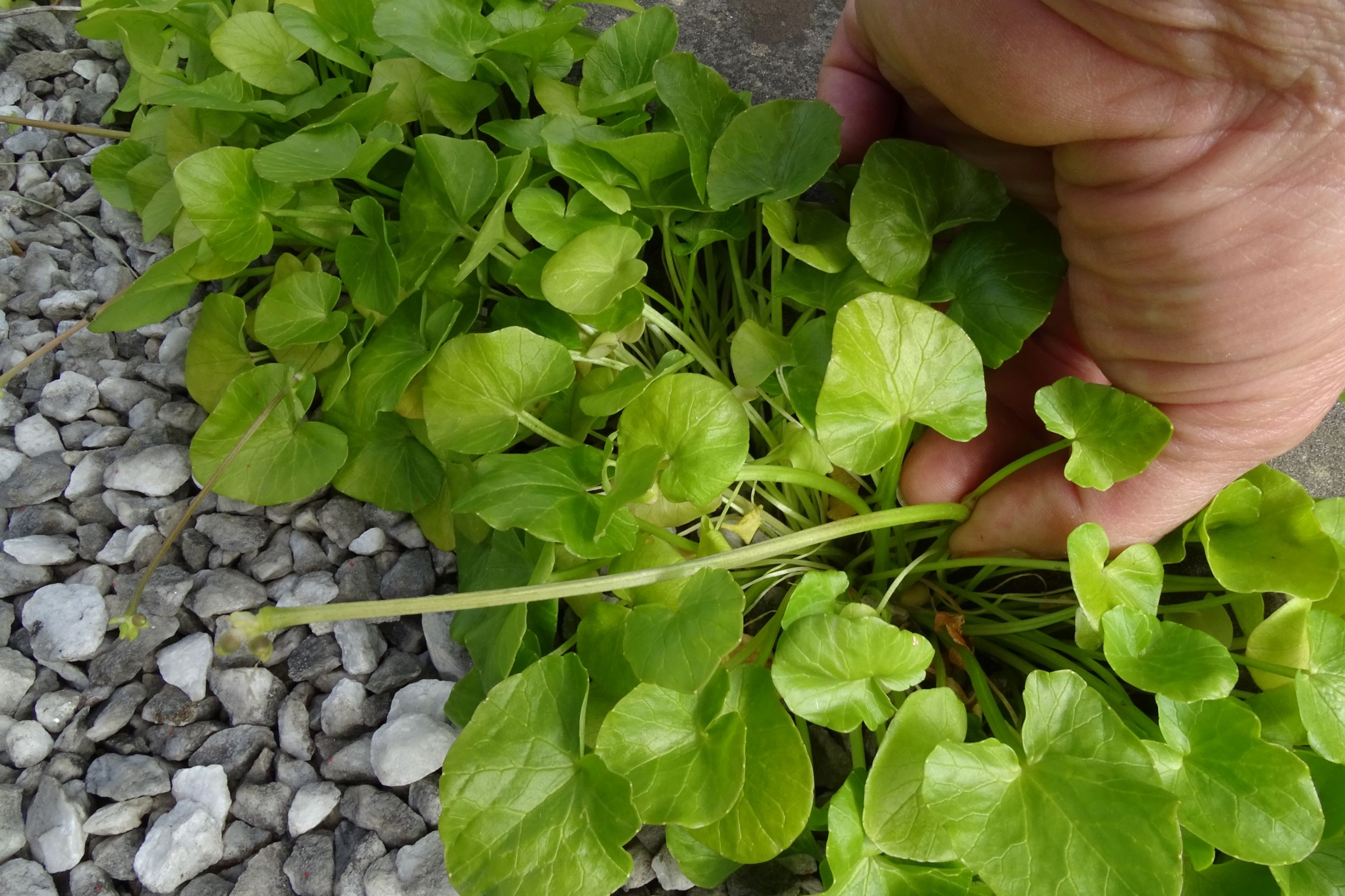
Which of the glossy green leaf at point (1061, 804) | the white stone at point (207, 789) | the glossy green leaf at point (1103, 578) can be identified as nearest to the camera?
the glossy green leaf at point (1061, 804)

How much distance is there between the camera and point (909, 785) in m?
0.64

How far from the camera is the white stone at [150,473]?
923mm

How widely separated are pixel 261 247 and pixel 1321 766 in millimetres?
1030

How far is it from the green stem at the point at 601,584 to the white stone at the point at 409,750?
0.52ft

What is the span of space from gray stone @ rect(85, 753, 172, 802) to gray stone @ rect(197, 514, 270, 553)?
0.70ft

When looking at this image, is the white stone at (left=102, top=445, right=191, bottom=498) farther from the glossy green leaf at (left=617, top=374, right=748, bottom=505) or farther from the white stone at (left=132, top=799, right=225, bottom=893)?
the glossy green leaf at (left=617, top=374, right=748, bottom=505)

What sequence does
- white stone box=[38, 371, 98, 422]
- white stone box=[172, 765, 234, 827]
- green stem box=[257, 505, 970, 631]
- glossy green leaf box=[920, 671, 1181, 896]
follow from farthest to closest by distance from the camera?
white stone box=[38, 371, 98, 422] < white stone box=[172, 765, 234, 827] < glossy green leaf box=[920, 671, 1181, 896] < green stem box=[257, 505, 970, 631]

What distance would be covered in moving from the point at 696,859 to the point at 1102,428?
48 cm

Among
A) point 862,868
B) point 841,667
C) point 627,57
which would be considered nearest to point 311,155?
point 627,57

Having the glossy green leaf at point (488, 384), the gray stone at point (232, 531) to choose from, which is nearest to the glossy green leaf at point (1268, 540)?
the glossy green leaf at point (488, 384)

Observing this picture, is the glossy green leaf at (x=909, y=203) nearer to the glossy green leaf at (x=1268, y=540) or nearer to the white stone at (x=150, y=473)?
the glossy green leaf at (x=1268, y=540)

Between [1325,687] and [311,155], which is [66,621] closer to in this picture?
[311,155]

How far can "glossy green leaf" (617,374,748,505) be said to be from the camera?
681mm

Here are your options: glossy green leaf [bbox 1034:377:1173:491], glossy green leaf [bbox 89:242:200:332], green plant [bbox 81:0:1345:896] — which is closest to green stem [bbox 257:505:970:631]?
green plant [bbox 81:0:1345:896]
